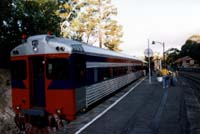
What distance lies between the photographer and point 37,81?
10.8 m

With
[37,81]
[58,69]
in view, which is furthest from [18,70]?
[58,69]

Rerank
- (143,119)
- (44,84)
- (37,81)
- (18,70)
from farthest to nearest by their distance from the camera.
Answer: (143,119)
(18,70)
(37,81)
(44,84)

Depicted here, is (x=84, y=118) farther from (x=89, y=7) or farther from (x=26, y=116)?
(x=89, y=7)

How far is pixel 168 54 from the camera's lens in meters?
139

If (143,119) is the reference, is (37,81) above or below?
above

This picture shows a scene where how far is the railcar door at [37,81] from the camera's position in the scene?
34.9ft

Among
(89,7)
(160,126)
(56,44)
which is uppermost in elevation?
(89,7)

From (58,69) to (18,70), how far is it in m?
1.67

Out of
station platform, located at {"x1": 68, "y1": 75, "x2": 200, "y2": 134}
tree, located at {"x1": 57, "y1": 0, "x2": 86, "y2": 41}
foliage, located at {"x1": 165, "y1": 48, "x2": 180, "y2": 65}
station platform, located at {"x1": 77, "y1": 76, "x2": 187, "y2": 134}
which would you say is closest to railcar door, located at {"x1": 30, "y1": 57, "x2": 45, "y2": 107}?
station platform, located at {"x1": 68, "y1": 75, "x2": 200, "y2": 134}

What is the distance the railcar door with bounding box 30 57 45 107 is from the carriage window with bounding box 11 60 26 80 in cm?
31

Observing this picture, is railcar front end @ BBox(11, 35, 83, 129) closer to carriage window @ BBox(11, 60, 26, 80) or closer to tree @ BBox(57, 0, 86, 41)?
carriage window @ BBox(11, 60, 26, 80)

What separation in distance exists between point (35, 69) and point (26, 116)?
156cm

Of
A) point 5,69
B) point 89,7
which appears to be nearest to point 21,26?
point 5,69

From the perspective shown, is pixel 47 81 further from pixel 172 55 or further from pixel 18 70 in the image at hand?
Answer: pixel 172 55
